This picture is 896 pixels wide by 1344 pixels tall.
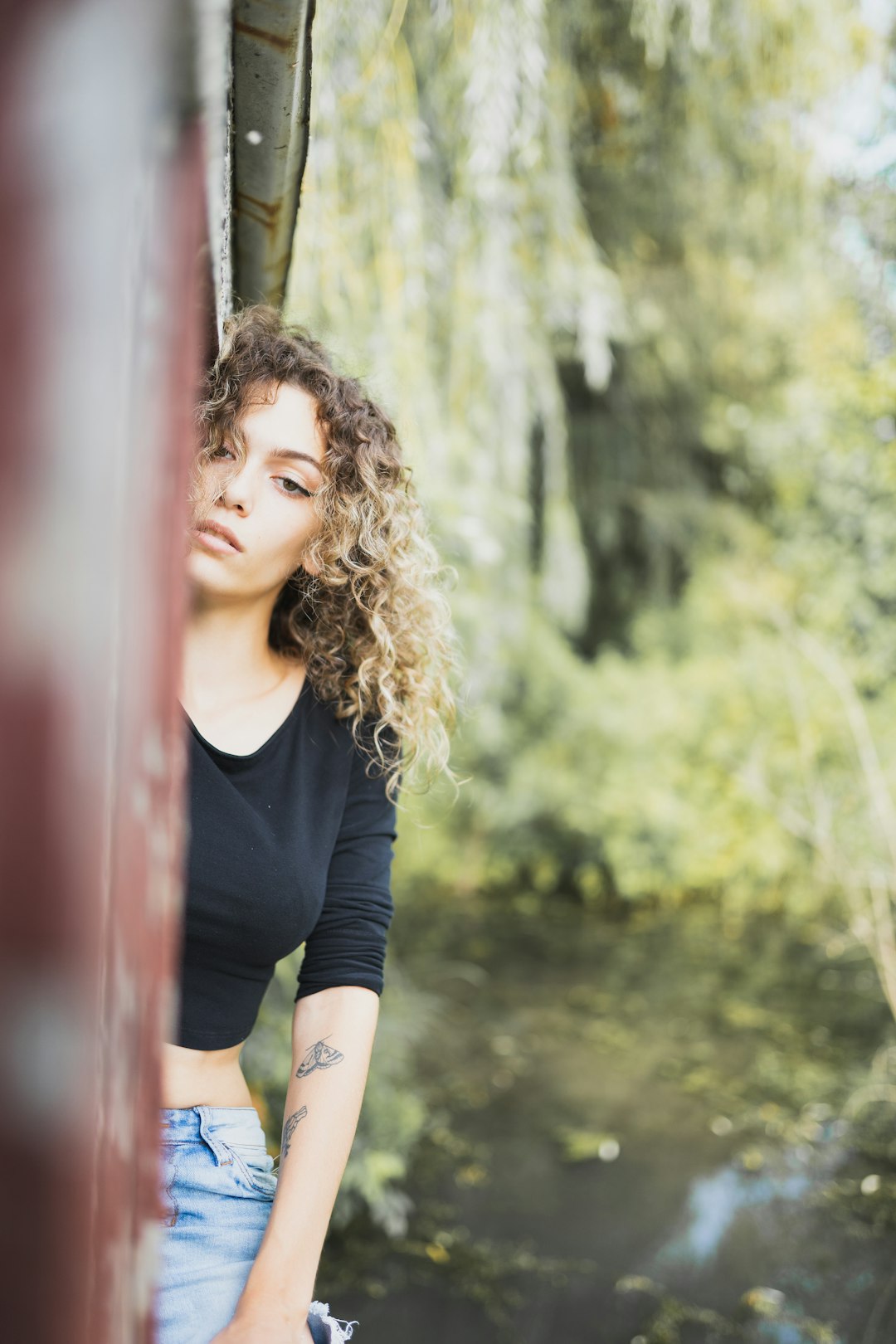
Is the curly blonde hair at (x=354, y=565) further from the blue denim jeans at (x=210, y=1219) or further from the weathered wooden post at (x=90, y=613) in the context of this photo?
the weathered wooden post at (x=90, y=613)

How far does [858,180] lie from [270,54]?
12.8 feet

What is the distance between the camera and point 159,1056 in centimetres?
52

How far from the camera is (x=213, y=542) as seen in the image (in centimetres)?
127

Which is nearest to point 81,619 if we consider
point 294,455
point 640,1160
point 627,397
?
point 294,455

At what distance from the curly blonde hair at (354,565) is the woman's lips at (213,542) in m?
0.02

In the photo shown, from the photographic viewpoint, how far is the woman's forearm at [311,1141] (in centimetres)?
111

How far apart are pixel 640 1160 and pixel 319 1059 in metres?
2.59

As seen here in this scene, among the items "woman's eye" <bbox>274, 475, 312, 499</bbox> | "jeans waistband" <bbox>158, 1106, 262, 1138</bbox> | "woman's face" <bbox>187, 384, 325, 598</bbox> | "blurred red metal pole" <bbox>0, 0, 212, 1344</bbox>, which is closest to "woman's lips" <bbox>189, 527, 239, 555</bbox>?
"woman's face" <bbox>187, 384, 325, 598</bbox>

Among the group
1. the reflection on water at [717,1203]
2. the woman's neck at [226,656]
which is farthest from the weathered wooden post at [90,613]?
the reflection on water at [717,1203]

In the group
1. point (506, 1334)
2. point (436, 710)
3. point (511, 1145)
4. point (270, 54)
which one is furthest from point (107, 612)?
point (511, 1145)

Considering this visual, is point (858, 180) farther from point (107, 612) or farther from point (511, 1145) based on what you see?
point (107, 612)

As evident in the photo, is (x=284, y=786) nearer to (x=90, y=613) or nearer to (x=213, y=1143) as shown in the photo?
(x=213, y=1143)

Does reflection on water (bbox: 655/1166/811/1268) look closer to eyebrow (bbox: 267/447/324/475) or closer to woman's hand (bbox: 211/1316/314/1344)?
woman's hand (bbox: 211/1316/314/1344)

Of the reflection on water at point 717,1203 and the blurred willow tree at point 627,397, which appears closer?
the blurred willow tree at point 627,397
